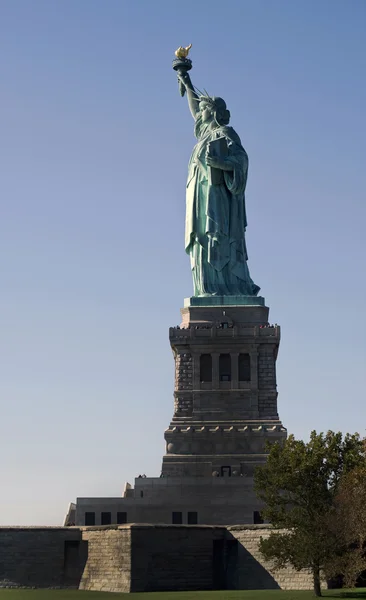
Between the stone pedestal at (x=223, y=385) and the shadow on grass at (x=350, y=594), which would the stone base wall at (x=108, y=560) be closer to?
the shadow on grass at (x=350, y=594)

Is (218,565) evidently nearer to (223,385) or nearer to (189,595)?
(189,595)

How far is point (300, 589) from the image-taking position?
186 ft

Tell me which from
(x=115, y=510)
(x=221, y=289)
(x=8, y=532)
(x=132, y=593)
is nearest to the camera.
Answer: (x=132, y=593)

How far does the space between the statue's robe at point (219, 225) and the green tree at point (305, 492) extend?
A: 996 inches

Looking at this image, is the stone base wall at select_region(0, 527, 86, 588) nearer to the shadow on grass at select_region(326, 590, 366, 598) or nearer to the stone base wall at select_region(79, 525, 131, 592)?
the stone base wall at select_region(79, 525, 131, 592)

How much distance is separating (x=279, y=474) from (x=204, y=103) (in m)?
34.3

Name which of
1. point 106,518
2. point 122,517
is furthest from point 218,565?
point 106,518

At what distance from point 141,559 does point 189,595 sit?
4616 mm

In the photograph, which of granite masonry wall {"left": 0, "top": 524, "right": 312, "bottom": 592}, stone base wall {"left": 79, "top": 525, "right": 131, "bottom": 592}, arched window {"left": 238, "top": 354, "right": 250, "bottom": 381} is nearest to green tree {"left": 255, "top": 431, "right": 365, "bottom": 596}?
granite masonry wall {"left": 0, "top": 524, "right": 312, "bottom": 592}

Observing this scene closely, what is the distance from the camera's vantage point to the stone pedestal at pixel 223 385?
75.4 meters

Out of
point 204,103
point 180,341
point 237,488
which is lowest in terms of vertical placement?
point 237,488

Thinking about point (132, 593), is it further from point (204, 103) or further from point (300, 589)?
point (204, 103)

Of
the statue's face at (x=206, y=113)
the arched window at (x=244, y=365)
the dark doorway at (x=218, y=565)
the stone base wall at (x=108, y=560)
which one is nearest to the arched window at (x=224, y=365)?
the arched window at (x=244, y=365)

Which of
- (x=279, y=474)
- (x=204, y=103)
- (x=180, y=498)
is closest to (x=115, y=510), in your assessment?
(x=180, y=498)
